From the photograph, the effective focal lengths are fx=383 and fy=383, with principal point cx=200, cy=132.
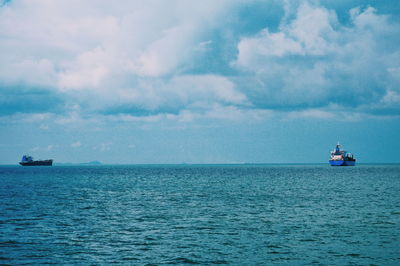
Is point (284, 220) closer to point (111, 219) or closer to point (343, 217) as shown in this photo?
point (343, 217)

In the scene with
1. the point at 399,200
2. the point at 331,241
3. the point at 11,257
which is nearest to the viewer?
the point at 11,257

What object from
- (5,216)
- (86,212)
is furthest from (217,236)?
(5,216)

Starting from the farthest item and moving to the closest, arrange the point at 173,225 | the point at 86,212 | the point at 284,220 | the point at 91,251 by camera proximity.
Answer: the point at 86,212, the point at 284,220, the point at 173,225, the point at 91,251

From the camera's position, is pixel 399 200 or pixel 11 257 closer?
pixel 11 257

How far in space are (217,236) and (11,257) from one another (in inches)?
665

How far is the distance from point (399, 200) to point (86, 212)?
49.5 m

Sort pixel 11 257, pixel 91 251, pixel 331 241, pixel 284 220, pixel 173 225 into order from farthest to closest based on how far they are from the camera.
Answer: pixel 284 220 < pixel 173 225 < pixel 331 241 < pixel 91 251 < pixel 11 257

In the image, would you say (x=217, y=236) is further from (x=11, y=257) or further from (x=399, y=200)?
(x=399, y=200)

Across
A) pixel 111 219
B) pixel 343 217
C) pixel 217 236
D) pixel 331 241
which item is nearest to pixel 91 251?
pixel 217 236

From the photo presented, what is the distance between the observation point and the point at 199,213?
49.2 m

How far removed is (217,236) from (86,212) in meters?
23.4

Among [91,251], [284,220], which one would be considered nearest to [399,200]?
[284,220]

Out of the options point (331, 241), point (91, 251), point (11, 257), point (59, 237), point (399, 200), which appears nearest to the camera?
point (11, 257)

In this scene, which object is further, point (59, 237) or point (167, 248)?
point (59, 237)
